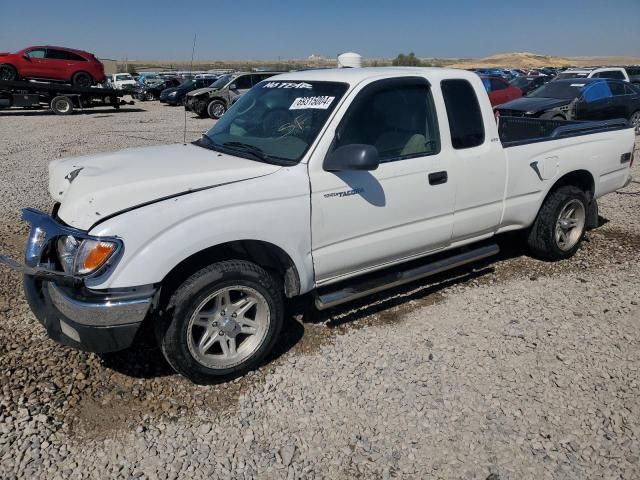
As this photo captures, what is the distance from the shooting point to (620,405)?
3.09 meters

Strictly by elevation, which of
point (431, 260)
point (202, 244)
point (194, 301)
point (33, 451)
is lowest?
point (33, 451)

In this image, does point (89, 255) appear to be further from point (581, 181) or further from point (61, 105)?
point (61, 105)

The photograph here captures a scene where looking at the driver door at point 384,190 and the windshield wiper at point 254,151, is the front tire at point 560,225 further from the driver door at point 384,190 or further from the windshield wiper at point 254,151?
the windshield wiper at point 254,151

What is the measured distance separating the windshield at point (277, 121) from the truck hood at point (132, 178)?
0.57 ft

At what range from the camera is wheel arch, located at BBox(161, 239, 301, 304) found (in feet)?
10.2

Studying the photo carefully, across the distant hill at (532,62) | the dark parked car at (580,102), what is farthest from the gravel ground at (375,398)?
the distant hill at (532,62)

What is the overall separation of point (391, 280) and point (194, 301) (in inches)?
61.0

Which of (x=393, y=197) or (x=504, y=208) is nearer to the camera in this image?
(x=393, y=197)

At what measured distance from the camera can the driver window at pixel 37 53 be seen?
21.9 m

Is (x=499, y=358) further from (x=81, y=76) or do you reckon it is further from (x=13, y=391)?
(x=81, y=76)

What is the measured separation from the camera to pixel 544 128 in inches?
230

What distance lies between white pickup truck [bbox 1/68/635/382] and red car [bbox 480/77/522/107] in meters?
12.5

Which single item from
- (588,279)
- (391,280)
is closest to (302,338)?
(391,280)

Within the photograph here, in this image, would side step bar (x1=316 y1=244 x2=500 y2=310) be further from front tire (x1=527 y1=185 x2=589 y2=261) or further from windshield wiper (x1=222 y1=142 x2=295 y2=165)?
windshield wiper (x1=222 y1=142 x2=295 y2=165)
